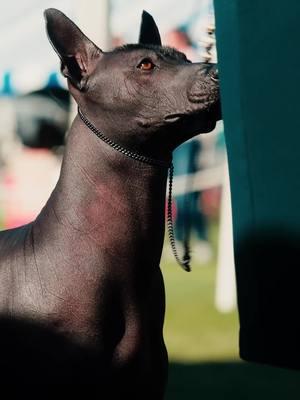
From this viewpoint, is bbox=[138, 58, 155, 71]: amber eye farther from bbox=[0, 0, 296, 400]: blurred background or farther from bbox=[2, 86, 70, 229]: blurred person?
bbox=[2, 86, 70, 229]: blurred person

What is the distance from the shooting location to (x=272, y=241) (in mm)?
4465

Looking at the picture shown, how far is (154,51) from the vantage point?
13.1 ft

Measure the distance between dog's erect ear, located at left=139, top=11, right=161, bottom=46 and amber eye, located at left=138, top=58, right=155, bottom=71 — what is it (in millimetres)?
552

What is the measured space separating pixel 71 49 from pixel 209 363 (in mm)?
3759

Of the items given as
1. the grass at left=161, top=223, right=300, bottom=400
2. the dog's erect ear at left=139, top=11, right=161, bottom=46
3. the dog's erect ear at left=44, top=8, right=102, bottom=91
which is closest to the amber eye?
the dog's erect ear at left=44, top=8, right=102, bottom=91

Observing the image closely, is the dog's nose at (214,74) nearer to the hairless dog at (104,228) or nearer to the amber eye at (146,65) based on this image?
the hairless dog at (104,228)

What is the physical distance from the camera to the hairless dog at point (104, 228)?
3.90 m

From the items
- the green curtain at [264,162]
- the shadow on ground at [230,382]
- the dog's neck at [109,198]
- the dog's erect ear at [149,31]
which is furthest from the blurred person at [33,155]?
the dog's neck at [109,198]

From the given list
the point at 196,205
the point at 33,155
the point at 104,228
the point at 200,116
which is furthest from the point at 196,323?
the point at 33,155

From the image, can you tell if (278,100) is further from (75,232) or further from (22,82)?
(22,82)

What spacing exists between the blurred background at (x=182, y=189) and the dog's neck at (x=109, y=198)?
54 cm

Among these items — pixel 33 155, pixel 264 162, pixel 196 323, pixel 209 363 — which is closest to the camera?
pixel 264 162

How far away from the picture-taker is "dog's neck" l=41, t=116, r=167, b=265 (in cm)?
397

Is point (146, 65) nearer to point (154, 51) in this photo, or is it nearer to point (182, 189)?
point (154, 51)
